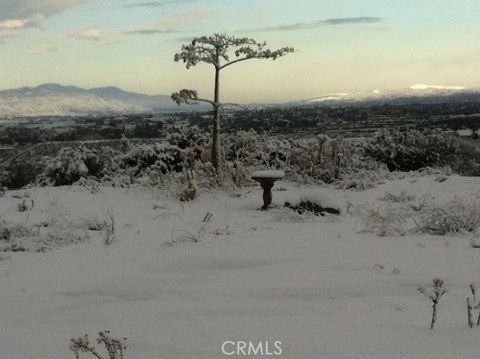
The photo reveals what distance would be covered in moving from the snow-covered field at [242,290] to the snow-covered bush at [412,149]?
7168mm

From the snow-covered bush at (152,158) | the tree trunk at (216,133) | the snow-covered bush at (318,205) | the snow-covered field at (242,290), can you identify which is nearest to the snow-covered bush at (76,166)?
the snow-covered bush at (152,158)

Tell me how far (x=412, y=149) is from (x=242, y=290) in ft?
36.9

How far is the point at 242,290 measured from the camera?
13.1ft

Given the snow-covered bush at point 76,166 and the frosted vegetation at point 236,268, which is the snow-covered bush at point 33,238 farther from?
the snow-covered bush at point 76,166

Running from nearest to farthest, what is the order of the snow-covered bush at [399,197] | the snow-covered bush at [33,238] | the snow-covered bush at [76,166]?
the snow-covered bush at [33,238], the snow-covered bush at [399,197], the snow-covered bush at [76,166]

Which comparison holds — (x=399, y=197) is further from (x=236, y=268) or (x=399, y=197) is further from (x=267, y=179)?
(x=236, y=268)

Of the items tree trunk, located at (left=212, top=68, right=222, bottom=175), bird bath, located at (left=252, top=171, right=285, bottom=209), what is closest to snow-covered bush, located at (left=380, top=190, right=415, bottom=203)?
bird bath, located at (left=252, top=171, right=285, bottom=209)

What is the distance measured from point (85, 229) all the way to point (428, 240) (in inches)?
171

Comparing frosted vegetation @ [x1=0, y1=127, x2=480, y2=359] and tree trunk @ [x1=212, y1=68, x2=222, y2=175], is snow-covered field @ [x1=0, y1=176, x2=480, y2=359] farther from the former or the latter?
tree trunk @ [x1=212, y1=68, x2=222, y2=175]

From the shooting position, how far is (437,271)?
4.56 meters

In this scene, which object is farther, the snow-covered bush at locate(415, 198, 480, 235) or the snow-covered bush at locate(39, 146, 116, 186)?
the snow-covered bush at locate(39, 146, 116, 186)

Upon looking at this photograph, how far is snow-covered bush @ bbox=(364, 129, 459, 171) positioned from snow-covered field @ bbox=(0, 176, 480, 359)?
7168 mm

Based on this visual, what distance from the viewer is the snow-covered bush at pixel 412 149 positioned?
553 inches

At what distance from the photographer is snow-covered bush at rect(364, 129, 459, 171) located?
1404 cm
